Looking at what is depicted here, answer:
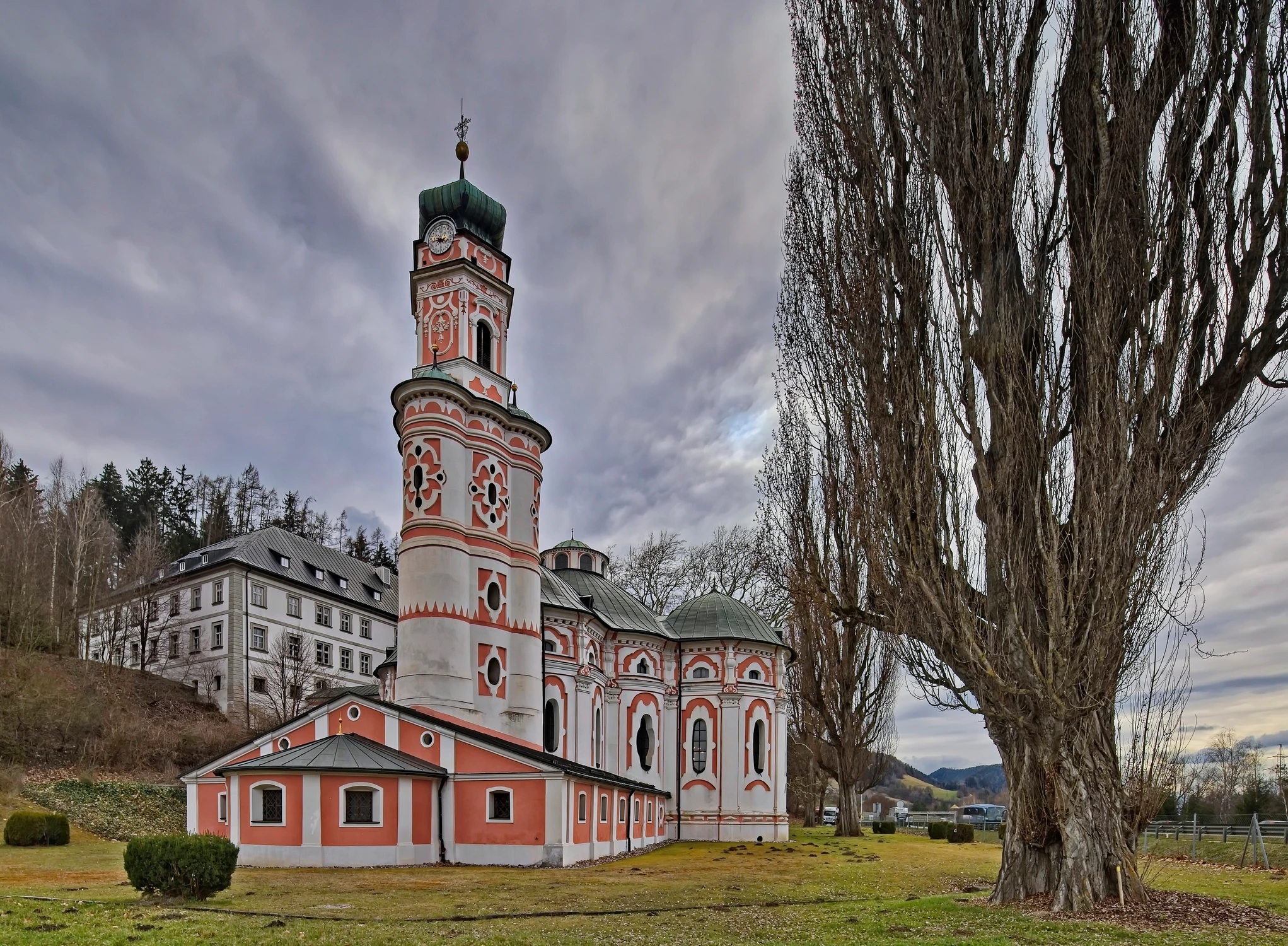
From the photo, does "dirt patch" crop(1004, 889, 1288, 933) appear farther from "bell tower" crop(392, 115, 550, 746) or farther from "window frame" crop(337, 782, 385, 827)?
"bell tower" crop(392, 115, 550, 746)

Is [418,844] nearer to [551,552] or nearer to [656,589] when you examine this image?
[551,552]

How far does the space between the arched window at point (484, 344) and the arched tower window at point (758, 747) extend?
2059cm

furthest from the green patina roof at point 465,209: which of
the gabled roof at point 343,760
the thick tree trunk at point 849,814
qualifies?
the thick tree trunk at point 849,814

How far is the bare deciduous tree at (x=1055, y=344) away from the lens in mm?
Result: 13609

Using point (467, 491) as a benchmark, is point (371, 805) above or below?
below

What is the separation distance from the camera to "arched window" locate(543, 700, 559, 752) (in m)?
34.2

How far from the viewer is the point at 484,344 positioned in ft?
110

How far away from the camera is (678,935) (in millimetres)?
11734

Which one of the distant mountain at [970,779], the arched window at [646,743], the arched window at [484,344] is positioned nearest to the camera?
the arched window at [484,344]

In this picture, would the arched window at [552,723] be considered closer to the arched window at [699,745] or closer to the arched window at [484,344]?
the arched window at [699,745]

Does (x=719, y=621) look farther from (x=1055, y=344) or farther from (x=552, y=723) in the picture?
(x=1055, y=344)

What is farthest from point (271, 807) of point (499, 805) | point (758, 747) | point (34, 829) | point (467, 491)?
point (758, 747)

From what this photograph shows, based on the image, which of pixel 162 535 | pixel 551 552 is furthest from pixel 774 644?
pixel 162 535

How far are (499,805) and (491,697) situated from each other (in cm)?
560
